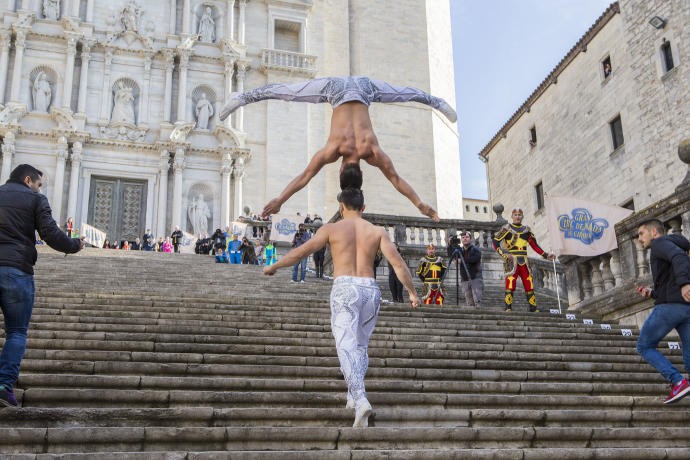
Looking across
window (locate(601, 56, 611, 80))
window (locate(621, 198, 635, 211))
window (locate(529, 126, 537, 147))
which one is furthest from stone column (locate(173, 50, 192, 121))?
window (locate(621, 198, 635, 211))

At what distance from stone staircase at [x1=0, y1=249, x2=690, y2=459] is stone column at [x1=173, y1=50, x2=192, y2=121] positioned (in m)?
21.2

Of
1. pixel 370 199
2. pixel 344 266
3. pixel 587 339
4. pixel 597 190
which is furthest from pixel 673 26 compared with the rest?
pixel 344 266

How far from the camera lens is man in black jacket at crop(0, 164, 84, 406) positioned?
5.70 meters

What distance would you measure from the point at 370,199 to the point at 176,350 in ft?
86.5

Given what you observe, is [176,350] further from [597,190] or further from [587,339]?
[597,190]

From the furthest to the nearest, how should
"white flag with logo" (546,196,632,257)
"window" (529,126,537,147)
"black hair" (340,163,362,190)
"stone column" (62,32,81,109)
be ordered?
1. "window" (529,126,537,147)
2. "stone column" (62,32,81,109)
3. "white flag with logo" (546,196,632,257)
4. "black hair" (340,163,362,190)

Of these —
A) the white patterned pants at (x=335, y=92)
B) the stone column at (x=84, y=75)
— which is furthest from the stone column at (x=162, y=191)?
the white patterned pants at (x=335, y=92)

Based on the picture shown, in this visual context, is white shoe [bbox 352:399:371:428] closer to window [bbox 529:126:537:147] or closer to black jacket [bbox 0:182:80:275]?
black jacket [bbox 0:182:80:275]

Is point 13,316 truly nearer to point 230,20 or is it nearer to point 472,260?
point 472,260

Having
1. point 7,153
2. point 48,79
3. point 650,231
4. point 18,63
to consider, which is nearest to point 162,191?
point 7,153

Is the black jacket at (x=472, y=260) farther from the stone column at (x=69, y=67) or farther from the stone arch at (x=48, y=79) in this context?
the stone arch at (x=48, y=79)

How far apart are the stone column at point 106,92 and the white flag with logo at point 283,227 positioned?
34.2 ft

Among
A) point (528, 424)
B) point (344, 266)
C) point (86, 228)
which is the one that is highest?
point (86, 228)

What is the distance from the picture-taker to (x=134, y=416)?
573cm
